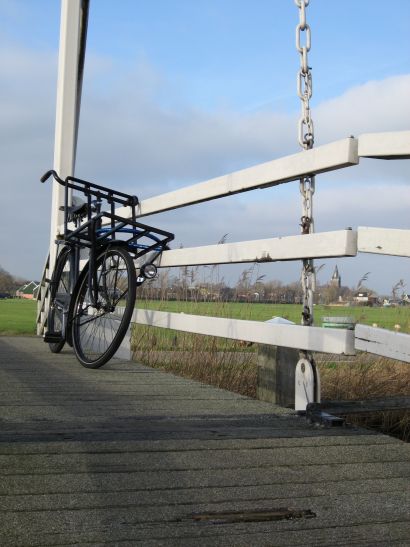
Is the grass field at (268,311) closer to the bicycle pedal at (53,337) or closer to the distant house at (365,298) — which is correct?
the distant house at (365,298)

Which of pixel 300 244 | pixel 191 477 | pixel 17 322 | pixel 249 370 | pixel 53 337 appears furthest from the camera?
pixel 17 322

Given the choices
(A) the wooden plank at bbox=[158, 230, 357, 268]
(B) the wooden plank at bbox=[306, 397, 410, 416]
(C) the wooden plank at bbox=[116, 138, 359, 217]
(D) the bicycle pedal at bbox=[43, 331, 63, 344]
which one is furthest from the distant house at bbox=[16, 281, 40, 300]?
(B) the wooden plank at bbox=[306, 397, 410, 416]

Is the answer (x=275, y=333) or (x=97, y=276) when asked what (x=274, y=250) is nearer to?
(x=275, y=333)

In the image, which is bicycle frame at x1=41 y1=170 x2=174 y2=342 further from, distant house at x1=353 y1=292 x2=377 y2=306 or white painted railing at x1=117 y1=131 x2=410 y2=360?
distant house at x1=353 y1=292 x2=377 y2=306

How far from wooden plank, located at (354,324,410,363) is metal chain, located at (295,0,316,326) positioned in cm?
42

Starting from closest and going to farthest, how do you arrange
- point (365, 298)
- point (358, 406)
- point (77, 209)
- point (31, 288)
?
point (358, 406), point (77, 209), point (365, 298), point (31, 288)

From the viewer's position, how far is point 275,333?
9.74 feet

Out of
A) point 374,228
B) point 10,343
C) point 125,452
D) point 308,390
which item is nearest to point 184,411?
point 308,390

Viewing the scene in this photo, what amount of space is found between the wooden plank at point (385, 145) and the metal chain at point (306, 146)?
0.48 m

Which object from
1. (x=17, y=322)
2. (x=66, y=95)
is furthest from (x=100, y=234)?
(x=17, y=322)

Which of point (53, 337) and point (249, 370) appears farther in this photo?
point (249, 370)

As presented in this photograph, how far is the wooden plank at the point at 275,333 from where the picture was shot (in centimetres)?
256

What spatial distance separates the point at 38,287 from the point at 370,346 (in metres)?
5.41

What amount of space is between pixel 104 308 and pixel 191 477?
8.23 ft
